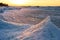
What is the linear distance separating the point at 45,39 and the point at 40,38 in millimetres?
35

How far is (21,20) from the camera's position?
5.26 ft

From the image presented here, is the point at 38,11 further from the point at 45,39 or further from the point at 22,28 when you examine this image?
the point at 45,39

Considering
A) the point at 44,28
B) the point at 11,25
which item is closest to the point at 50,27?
the point at 44,28

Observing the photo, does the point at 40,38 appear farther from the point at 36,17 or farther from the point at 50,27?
the point at 36,17

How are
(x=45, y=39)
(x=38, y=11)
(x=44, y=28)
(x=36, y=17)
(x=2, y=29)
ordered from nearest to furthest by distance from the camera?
(x=45, y=39), (x=44, y=28), (x=2, y=29), (x=36, y=17), (x=38, y=11)

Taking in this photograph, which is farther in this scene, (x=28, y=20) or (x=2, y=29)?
(x=28, y=20)

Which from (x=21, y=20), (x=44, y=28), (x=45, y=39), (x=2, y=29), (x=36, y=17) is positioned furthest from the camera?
(x=36, y=17)

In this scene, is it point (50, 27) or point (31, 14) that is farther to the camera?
point (31, 14)

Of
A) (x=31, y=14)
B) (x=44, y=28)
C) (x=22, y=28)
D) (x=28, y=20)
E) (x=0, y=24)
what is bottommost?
(x=44, y=28)

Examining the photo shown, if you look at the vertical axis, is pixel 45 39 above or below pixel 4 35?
below

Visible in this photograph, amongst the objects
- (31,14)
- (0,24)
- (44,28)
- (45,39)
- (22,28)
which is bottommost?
(45,39)

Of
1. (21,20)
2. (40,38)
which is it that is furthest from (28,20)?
(40,38)

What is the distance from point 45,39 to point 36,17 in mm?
832

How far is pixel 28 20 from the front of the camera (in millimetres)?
1606
